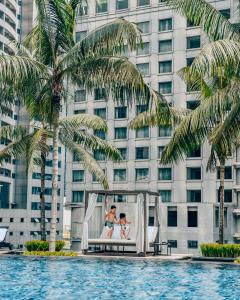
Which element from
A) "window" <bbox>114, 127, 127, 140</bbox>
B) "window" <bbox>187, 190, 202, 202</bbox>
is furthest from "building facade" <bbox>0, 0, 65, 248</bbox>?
"window" <bbox>187, 190, 202, 202</bbox>

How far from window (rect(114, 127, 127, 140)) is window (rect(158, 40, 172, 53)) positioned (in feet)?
34.9

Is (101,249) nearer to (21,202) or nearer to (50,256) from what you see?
(50,256)

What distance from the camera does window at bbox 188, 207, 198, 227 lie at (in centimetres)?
6209

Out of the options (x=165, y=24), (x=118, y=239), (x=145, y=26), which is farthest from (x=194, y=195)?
(x=118, y=239)

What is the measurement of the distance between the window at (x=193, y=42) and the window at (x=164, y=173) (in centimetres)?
1490

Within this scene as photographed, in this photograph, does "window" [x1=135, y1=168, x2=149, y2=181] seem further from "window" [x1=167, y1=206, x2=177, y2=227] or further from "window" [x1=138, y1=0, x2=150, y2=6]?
"window" [x1=138, y1=0, x2=150, y2=6]

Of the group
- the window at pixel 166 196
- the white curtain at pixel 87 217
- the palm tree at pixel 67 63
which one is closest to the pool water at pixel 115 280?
the white curtain at pixel 87 217

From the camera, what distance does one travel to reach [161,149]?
6731cm

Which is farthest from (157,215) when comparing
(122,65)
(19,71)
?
(19,71)

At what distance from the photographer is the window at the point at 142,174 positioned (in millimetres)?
67331

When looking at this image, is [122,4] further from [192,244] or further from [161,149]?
[192,244]

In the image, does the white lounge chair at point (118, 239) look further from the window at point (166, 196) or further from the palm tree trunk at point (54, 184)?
the window at point (166, 196)

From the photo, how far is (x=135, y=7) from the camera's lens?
2822 inches

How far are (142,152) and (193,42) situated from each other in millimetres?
14445
